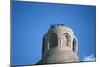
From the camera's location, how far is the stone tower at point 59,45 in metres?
1.93

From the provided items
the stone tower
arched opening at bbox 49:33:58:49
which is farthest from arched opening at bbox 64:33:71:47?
arched opening at bbox 49:33:58:49

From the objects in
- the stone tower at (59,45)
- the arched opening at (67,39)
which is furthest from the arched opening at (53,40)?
the arched opening at (67,39)

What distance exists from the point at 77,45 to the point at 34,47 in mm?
437

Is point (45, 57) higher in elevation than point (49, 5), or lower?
lower

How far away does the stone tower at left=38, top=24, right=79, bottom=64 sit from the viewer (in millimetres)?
1926

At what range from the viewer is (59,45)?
1959 mm

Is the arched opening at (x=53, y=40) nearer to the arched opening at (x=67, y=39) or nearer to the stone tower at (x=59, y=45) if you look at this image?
the stone tower at (x=59, y=45)

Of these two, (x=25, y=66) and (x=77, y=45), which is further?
(x=77, y=45)

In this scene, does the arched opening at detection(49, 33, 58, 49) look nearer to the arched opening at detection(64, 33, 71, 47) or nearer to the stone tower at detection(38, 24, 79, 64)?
the stone tower at detection(38, 24, 79, 64)
